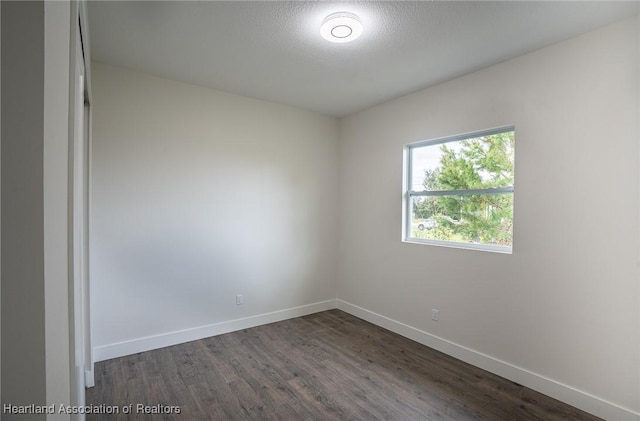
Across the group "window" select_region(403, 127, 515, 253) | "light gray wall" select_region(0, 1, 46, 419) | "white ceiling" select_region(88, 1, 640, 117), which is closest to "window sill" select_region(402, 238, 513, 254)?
"window" select_region(403, 127, 515, 253)

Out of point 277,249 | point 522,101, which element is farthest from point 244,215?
point 522,101

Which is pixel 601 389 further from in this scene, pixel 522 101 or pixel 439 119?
pixel 439 119

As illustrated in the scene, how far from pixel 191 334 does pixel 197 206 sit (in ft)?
4.50

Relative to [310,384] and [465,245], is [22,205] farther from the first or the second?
[465,245]

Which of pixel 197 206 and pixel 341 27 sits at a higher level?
pixel 341 27

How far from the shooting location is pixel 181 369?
275cm

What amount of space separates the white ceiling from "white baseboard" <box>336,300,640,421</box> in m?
2.60

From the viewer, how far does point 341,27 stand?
2.15 meters

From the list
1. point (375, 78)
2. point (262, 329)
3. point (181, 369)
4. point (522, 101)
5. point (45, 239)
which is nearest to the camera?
point (45, 239)

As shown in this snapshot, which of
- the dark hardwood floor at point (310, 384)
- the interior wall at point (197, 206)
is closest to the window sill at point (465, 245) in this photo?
the dark hardwood floor at point (310, 384)

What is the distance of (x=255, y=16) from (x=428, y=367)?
317 centimetres

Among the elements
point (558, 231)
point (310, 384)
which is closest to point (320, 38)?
point (558, 231)

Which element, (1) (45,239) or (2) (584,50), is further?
(2) (584,50)

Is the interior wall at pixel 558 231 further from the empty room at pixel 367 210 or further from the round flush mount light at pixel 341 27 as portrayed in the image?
the round flush mount light at pixel 341 27
